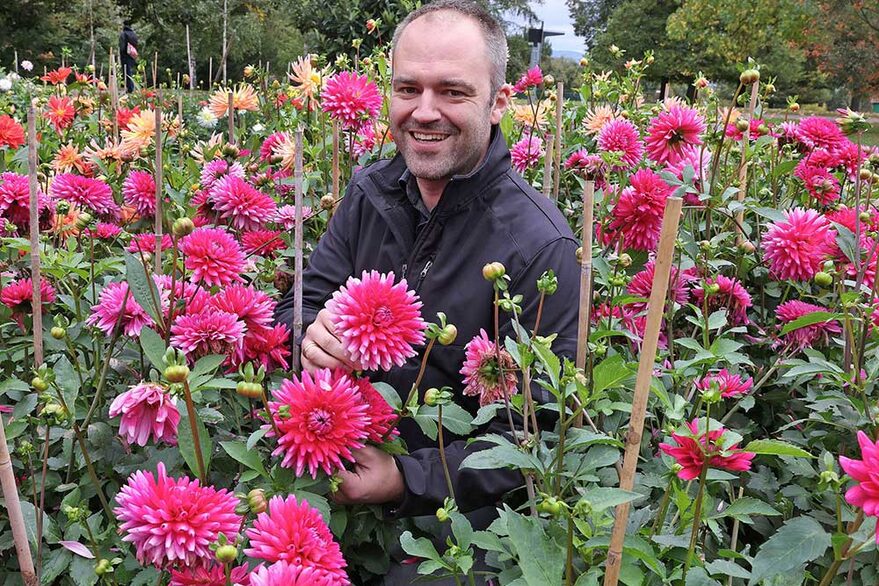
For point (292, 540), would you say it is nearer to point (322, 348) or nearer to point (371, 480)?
point (371, 480)

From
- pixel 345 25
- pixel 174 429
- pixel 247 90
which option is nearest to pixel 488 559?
pixel 174 429

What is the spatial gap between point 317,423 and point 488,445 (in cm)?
46

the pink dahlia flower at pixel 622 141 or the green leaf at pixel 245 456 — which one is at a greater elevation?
the pink dahlia flower at pixel 622 141

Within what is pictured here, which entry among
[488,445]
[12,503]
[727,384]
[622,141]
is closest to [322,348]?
[488,445]

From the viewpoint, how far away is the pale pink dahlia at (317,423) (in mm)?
1046

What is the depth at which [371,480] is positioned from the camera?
1.22m

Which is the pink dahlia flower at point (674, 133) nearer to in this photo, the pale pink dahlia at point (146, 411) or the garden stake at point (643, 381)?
the garden stake at point (643, 381)

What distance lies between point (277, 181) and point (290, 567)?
1831mm

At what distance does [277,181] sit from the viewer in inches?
98.5

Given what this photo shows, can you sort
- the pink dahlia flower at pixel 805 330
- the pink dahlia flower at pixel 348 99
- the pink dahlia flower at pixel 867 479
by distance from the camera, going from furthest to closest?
the pink dahlia flower at pixel 348 99 → the pink dahlia flower at pixel 805 330 → the pink dahlia flower at pixel 867 479

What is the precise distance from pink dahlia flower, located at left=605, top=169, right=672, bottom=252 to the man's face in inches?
14.8

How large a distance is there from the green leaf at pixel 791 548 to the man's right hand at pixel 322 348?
0.63 metres

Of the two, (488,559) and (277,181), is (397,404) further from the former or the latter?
(277,181)

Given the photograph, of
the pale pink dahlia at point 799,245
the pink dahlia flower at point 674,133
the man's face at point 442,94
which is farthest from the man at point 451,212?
the pale pink dahlia at point 799,245
